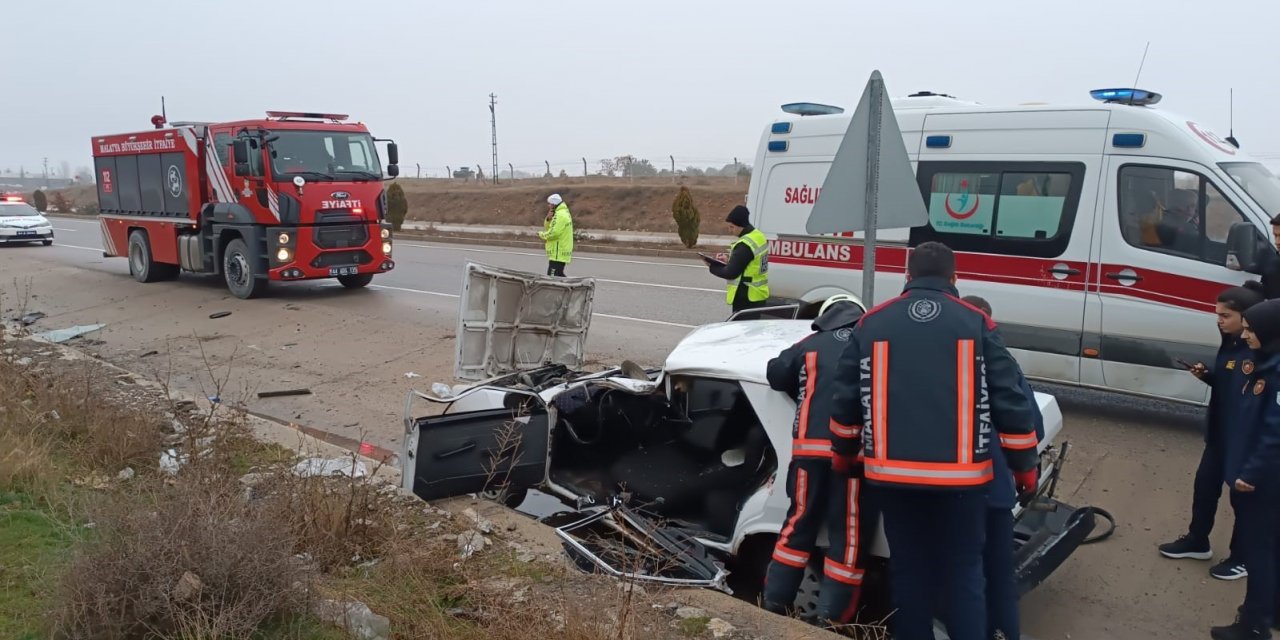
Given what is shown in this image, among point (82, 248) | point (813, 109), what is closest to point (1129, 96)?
point (813, 109)

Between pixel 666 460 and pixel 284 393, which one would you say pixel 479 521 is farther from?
pixel 284 393

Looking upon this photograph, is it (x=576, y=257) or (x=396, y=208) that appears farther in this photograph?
(x=396, y=208)

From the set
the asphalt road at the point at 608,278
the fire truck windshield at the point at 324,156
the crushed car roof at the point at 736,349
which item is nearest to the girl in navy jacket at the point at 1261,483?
the crushed car roof at the point at 736,349

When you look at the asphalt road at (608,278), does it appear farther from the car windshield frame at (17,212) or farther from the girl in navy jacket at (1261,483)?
the girl in navy jacket at (1261,483)

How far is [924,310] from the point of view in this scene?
3.25 metres

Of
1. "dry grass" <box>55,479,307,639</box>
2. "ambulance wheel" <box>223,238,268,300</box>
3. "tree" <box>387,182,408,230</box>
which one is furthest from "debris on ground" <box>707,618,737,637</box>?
"tree" <box>387,182,408,230</box>

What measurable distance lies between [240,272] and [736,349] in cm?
1140

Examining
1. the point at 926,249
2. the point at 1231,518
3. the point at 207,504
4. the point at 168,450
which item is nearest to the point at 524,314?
the point at 168,450

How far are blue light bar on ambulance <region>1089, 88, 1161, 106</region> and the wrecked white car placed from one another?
3433 mm

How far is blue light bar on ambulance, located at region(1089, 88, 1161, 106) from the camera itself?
6766 millimetres

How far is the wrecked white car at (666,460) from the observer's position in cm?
400

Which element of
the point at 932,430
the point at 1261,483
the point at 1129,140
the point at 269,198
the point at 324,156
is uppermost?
the point at 324,156

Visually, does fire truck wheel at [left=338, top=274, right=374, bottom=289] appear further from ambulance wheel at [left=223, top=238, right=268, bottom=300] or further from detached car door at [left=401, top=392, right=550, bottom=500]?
detached car door at [left=401, top=392, right=550, bottom=500]

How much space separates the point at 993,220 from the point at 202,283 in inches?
Result: 538
